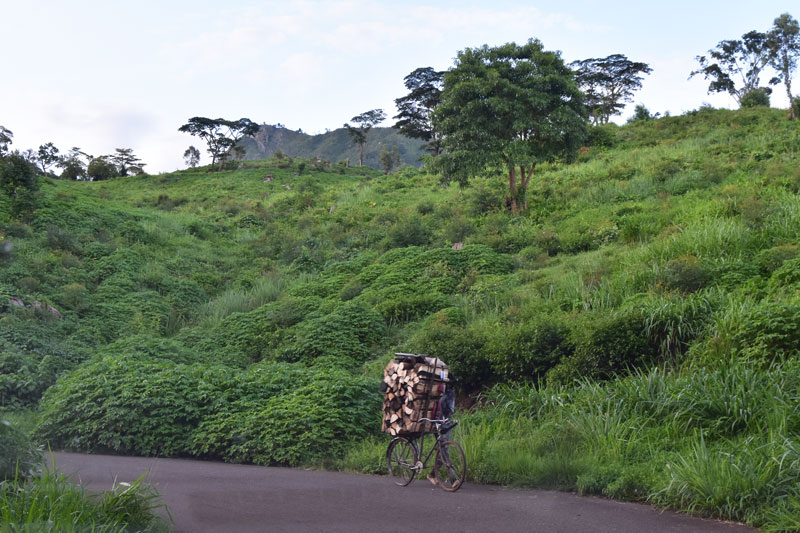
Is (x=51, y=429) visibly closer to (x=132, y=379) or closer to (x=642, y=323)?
(x=132, y=379)

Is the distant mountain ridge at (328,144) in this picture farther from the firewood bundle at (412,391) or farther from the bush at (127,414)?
the firewood bundle at (412,391)

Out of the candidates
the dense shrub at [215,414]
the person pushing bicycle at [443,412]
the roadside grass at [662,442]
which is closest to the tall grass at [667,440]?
the roadside grass at [662,442]

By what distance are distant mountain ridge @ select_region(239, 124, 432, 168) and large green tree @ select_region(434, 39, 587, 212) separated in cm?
8961

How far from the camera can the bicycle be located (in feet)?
22.0

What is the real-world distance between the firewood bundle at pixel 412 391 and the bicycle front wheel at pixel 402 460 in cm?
20

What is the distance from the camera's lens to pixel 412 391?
712cm

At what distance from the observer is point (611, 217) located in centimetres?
1897

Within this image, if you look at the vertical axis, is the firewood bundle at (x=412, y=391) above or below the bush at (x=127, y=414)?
above

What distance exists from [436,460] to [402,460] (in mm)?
596

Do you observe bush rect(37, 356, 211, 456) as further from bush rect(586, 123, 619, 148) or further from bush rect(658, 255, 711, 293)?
bush rect(586, 123, 619, 148)

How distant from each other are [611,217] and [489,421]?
11.8 metres

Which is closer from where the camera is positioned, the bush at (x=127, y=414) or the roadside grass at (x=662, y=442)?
the roadside grass at (x=662, y=442)

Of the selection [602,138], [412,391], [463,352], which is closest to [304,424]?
[412,391]

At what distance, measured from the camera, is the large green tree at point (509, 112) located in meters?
22.5
